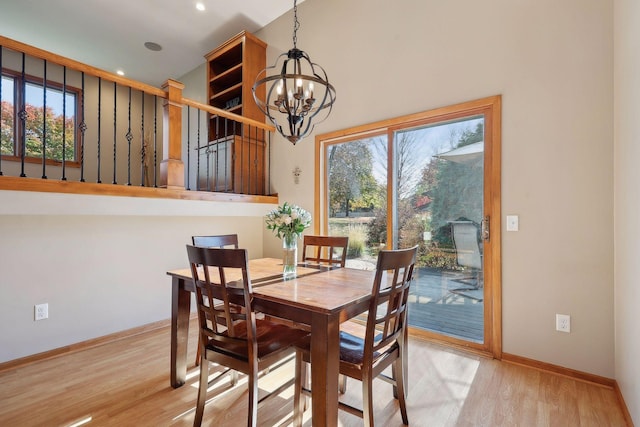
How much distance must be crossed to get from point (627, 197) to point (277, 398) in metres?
2.43

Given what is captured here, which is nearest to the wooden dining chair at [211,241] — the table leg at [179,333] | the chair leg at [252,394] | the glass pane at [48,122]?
the table leg at [179,333]

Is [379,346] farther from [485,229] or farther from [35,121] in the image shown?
[35,121]

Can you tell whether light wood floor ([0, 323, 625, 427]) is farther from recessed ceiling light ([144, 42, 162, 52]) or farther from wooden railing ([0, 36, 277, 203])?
recessed ceiling light ([144, 42, 162, 52])

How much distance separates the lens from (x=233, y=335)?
1.65m

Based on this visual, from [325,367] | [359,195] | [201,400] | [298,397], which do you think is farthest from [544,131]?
[201,400]

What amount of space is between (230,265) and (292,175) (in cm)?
269

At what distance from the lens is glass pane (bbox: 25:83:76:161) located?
4.92 metres

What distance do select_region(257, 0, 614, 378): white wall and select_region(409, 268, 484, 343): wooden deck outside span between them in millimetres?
269

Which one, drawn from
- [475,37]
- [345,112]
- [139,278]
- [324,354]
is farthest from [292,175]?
[324,354]

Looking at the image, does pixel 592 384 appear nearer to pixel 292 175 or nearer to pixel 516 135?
pixel 516 135

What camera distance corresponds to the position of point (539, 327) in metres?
2.40

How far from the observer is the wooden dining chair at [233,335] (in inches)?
61.1

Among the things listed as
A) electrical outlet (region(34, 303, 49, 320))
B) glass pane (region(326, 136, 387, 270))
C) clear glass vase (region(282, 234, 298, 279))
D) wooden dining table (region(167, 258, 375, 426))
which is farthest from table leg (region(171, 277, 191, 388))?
glass pane (region(326, 136, 387, 270))

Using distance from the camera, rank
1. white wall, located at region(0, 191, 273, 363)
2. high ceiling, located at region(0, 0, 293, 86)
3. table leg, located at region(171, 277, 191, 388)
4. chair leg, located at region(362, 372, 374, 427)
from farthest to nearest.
→ high ceiling, located at region(0, 0, 293, 86) → white wall, located at region(0, 191, 273, 363) → table leg, located at region(171, 277, 191, 388) → chair leg, located at region(362, 372, 374, 427)
